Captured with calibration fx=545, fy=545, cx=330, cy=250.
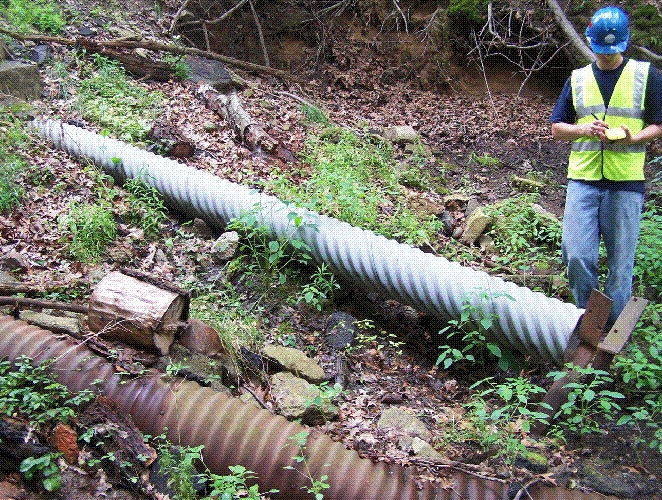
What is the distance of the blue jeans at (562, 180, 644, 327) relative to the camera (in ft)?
12.2

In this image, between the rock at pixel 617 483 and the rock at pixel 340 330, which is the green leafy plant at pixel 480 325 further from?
the rock at pixel 617 483

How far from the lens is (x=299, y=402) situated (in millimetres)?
3389

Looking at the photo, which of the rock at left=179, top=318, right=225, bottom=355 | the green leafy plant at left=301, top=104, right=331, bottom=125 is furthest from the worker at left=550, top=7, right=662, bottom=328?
the green leafy plant at left=301, top=104, right=331, bottom=125

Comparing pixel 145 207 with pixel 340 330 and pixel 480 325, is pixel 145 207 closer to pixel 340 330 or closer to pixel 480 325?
pixel 340 330

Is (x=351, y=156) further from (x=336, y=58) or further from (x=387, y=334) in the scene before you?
(x=336, y=58)

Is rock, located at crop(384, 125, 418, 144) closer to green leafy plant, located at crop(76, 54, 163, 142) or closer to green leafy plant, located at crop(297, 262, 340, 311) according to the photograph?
green leafy plant, located at crop(76, 54, 163, 142)

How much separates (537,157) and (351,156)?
3082mm

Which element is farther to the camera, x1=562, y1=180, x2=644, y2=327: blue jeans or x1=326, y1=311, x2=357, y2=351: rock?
x1=326, y1=311, x2=357, y2=351: rock

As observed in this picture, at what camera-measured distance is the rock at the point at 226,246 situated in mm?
4770

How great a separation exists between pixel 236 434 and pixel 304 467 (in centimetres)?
42

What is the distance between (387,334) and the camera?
440 cm

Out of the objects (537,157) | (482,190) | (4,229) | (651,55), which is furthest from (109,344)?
(651,55)

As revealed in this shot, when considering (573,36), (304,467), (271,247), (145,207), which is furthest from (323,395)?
(573,36)

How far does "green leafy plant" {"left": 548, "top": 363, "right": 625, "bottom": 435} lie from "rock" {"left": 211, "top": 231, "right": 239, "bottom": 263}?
274 cm
